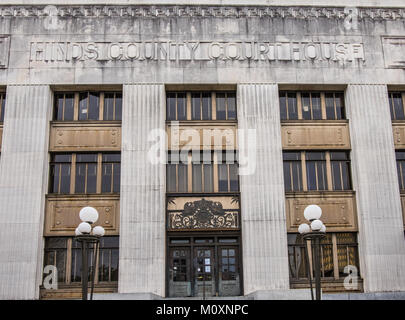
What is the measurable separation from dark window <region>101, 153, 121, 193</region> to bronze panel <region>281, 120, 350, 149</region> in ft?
25.8

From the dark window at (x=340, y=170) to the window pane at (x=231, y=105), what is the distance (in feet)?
16.5

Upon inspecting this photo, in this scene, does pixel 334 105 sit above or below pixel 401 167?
above

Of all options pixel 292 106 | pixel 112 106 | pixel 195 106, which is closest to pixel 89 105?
pixel 112 106

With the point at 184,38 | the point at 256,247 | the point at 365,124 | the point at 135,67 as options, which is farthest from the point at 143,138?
the point at 365,124

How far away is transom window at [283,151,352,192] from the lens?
80.2 feet

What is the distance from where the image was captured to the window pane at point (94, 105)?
25.1m

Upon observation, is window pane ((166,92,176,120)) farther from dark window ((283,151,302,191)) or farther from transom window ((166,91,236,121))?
dark window ((283,151,302,191))

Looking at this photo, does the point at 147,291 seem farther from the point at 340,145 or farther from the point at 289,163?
the point at 340,145

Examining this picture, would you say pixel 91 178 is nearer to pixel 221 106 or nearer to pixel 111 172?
pixel 111 172

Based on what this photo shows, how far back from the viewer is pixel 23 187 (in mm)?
23438

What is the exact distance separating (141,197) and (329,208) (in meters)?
8.55

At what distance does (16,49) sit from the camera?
25203mm

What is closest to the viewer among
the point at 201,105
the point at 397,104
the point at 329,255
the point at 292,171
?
the point at 329,255

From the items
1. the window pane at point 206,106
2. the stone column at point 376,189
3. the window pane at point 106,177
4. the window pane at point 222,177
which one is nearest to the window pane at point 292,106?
the stone column at point 376,189
